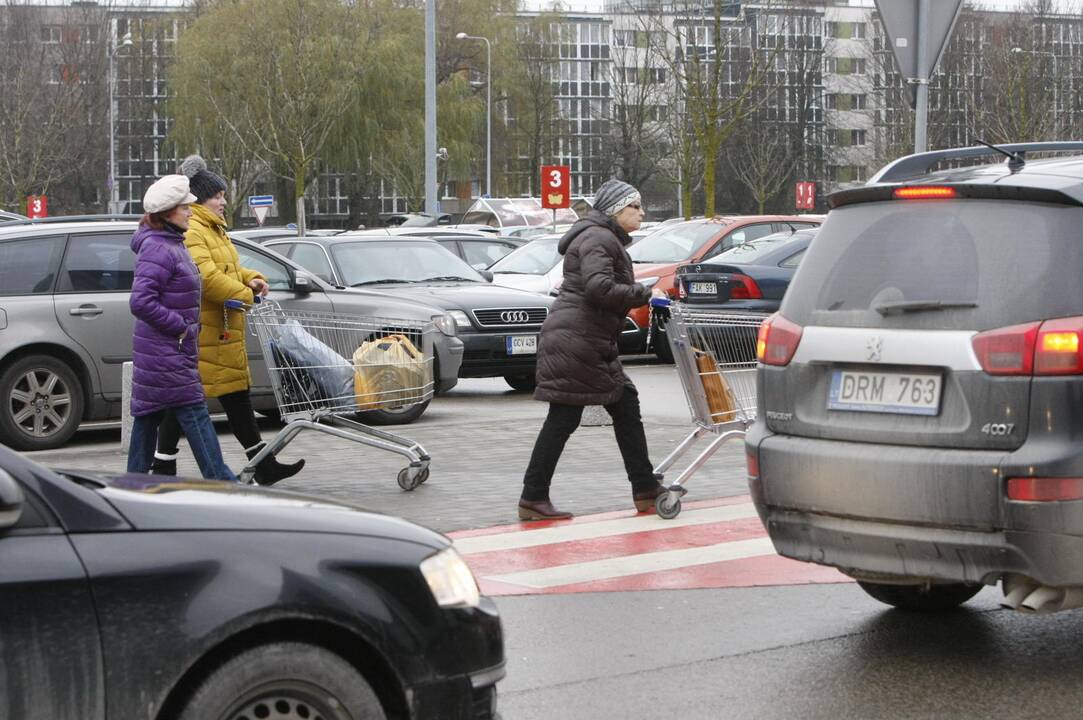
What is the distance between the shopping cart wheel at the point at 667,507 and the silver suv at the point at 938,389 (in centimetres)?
282

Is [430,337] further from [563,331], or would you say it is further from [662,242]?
[662,242]

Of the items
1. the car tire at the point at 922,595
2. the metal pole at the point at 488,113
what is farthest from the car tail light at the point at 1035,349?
the metal pole at the point at 488,113

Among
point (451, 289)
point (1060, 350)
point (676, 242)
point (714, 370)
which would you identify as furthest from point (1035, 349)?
point (676, 242)

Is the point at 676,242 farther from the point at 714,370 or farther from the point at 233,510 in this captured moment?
the point at 233,510

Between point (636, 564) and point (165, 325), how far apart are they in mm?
2781

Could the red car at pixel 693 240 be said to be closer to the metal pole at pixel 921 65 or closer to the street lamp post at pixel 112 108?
the metal pole at pixel 921 65

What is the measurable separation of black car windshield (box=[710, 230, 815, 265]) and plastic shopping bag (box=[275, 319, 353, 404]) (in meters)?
9.73

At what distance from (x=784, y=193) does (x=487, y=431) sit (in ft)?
272

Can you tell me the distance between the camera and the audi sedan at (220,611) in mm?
3723

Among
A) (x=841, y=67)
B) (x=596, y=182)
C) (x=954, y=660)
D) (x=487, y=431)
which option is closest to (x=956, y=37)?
(x=841, y=67)

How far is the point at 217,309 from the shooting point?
31.2 ft

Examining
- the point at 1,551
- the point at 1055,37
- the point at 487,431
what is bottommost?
the point at 487,431

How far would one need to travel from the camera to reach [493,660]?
14.2ft

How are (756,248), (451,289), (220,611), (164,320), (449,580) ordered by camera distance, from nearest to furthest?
(220,611)
(449,580)
(164,320)
(451,289)
(756,248)
